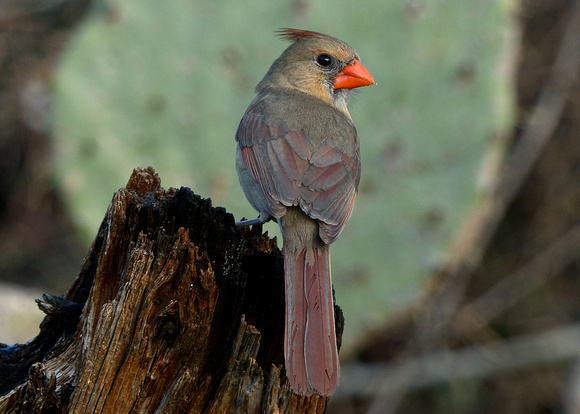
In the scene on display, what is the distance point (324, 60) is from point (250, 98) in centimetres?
98

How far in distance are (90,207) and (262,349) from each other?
252cm

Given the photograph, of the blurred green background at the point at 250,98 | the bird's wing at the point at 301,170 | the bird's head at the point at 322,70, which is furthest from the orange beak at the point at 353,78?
the blurred green background at the point at 250,98

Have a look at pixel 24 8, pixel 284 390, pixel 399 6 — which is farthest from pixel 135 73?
pixel 284 390

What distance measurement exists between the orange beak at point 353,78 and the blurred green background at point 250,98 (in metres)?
0.85

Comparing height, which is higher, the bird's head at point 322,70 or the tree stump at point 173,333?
the bird's head at point 322,70

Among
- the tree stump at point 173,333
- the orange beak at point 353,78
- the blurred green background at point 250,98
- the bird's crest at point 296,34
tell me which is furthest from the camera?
the blurred green background at point 250,98

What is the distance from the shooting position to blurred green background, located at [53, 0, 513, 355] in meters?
4.50

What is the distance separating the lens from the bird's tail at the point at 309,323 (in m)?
2.12

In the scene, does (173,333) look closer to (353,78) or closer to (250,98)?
(353,78)

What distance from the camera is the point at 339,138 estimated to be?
318cm

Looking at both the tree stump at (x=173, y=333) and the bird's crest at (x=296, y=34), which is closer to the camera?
the tree stump at (x=173, y=333)

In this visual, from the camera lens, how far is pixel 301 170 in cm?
295

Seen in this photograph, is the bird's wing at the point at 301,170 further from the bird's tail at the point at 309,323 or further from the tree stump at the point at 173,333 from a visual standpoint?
the tree stump at the point at 173,333

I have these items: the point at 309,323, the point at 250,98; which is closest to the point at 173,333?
the point at 309,323
